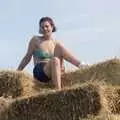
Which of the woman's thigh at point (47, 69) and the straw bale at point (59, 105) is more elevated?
the woman's thigh at point (47, 69)

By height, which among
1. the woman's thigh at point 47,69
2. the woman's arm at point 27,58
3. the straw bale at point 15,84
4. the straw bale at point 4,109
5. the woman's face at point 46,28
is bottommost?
the straw bale at point 4,109

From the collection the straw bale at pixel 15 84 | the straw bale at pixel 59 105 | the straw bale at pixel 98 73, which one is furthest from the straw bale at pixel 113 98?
the straw bale at pixel 15 84

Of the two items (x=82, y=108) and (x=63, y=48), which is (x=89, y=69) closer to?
(x=63, y=48)

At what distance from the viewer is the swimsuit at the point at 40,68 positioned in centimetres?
1016

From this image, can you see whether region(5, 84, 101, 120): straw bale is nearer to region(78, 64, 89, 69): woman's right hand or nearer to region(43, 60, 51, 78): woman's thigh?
region(43, 60, 51, 78): woman's thigh

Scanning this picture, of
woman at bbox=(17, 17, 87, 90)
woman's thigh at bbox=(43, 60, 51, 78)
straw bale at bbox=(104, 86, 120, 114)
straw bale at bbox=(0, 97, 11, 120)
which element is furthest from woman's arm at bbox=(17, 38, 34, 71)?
straw bale at bbox=(104, 86, 120, 114)

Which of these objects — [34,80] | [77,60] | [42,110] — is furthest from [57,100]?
[77,60]

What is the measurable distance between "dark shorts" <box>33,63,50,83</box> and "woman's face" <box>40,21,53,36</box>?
2.08 feet

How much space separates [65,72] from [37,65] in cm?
46

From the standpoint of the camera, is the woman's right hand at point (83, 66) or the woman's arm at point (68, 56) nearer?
the woman's right hand at point (83, 66)

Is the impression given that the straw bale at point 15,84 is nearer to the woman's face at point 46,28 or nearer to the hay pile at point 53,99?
the hay pile at point 53,99

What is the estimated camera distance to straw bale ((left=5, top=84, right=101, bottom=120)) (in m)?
8.41

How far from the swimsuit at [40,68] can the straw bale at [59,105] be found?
1.35 m

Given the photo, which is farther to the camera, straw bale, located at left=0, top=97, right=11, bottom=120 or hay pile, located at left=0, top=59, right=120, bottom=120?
straw bale, located at left=0, top=97, right=11, bottom=120
